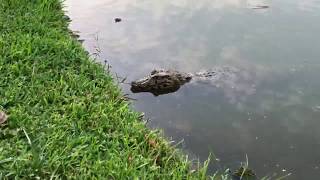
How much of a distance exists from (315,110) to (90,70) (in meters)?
3.26

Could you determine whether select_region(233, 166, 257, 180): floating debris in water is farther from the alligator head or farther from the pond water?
the alligator head

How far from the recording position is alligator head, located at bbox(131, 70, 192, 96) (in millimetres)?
7730

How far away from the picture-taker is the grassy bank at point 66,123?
12.0 ft

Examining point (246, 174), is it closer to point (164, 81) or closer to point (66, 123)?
point (66, 123)

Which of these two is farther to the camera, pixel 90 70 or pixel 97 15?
pixel 97 15

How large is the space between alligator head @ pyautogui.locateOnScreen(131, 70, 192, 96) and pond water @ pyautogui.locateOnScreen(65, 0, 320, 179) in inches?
4.5

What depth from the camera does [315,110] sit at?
6.84 metres

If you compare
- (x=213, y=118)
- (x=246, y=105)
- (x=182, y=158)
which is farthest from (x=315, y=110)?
(x=182, y=158)

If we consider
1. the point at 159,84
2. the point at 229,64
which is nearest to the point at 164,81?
the point at 159,84

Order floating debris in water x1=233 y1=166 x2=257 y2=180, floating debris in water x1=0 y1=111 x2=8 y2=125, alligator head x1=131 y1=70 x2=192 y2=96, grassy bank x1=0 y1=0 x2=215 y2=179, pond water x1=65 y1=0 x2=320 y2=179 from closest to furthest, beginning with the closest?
grassy bank x1=0 y1=0 x2=215 y2=179 → floating debris in water x1=0 y1=111 x2=8 y2=125 → floating debris in water x1=233 y1=166 x2=257 y2=180 → pond water x1=65 y1=0 x2=320 y2=179 → alligator head x1=131 y1=70 x2=192 y2=96

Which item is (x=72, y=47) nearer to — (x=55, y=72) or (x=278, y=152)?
(x=55, y=72)

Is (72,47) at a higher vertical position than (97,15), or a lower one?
higher

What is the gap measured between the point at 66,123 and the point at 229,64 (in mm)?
4631

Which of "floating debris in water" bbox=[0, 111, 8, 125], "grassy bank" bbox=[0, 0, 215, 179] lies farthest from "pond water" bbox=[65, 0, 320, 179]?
"floating debris in water" bbox=[0, 111, 8, 125]
